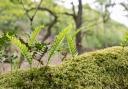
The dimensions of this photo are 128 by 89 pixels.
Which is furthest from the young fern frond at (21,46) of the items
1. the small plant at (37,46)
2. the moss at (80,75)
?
the moss at (80,75)

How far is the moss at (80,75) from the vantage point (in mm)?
2836

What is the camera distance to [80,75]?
2.94 metres

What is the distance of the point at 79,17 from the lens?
9.15m

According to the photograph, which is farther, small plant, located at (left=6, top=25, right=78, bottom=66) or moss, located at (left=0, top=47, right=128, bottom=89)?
small plant, located at (left=6, top=25, right=78, bottom=66)

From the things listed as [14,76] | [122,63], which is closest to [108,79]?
[122,63]

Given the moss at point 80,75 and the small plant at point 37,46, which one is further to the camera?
the small plant at point 37,46

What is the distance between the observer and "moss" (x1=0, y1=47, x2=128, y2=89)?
2.84m

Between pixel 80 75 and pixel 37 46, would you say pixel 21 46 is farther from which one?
pixel 80 75

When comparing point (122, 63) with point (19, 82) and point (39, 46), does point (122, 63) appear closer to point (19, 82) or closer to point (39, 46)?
point (39, 46)

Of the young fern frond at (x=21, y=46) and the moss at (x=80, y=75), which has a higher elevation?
the young fern frond at (x=21, y=46)

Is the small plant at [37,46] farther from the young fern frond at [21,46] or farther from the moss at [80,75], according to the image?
the moss at [80,75]

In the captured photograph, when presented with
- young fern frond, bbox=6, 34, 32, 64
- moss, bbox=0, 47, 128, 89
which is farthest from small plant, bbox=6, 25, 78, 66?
moss, bbox=0, 47, 128, 89

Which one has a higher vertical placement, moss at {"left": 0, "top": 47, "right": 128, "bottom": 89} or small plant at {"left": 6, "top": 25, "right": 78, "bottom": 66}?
small plant at {"left": 6, "top": 25, "right": 78, "bottom": 66}

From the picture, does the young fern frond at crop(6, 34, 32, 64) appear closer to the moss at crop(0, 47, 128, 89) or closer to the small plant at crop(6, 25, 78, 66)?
the small plant at crop(6, 25, 78, 66)
